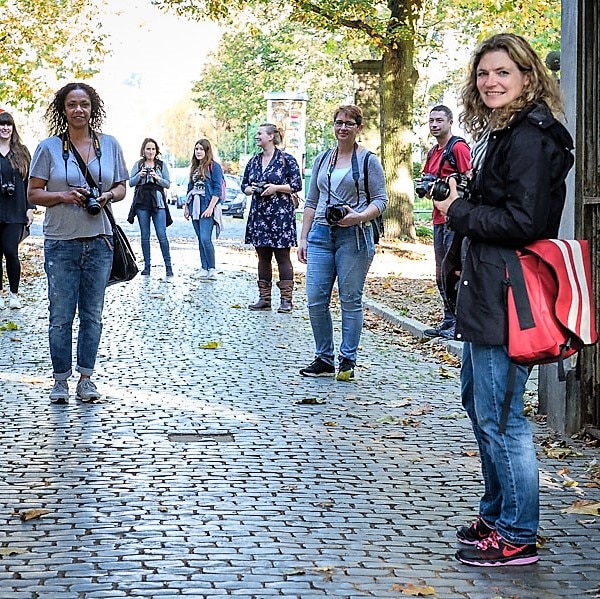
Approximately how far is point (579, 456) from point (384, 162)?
1943cm

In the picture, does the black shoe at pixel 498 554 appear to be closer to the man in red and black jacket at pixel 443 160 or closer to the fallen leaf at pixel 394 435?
the fallen leaf at pixel 394 435

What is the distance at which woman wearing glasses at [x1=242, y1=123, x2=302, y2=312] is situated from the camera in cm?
1527

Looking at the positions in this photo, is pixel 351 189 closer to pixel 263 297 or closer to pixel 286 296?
pixel 286 296

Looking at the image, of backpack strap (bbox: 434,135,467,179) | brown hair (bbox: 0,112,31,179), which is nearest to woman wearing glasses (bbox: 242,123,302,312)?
brown hair (bbox: 0,112,31,179)

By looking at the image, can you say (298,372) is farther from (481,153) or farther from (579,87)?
(481,153)

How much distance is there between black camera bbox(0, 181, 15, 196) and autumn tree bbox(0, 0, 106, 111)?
14.7 m

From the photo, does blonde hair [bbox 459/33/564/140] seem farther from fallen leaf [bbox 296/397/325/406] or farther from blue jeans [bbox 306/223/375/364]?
blue jeans [bbox 306/223/375/364]

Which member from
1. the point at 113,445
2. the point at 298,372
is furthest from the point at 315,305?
the point at 113,445

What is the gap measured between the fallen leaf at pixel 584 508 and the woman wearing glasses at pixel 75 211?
157 inches

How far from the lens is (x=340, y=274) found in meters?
10.2

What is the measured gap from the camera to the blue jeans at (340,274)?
10125 mm

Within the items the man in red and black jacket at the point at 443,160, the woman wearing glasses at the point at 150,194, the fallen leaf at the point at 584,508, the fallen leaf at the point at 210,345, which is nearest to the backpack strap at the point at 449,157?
the man in red and black jacket at the point at 443,160

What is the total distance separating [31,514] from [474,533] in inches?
81.5

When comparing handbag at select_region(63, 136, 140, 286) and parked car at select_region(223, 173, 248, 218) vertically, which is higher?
handbag at select_region(63, 136, 140, 286)
